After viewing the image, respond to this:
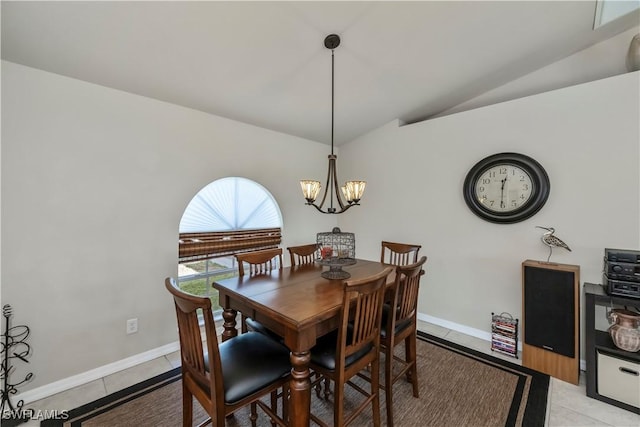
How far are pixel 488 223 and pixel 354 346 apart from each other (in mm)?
2316

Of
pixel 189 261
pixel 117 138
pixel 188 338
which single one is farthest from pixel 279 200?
→ pixel 188 338

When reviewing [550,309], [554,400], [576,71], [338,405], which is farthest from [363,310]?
[576,71]

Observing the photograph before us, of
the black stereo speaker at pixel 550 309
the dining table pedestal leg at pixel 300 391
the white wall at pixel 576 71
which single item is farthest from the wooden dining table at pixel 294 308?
the white wall at pixel 576 71

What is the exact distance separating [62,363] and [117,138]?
→ 1867mm

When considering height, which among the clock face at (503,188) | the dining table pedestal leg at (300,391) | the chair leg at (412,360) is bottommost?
the chair leg at (412,360)

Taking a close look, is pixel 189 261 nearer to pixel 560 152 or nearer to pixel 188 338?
pixel 188 338

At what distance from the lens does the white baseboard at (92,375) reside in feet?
6.47

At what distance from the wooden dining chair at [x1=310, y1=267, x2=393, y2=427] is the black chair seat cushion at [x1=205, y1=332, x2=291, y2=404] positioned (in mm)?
227

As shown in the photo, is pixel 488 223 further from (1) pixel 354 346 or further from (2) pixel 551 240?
(1) pixel 354 346

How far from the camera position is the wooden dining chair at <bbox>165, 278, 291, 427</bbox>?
1.26 m

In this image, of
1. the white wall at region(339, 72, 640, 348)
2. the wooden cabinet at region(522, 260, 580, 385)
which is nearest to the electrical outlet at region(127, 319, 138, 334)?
the white wall at region(339, 72, 640, 348)

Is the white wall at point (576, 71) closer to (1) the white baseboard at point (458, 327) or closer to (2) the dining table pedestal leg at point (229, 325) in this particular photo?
(1) the white baseboard at point (458, 327)

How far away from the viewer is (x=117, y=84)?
222 centimetres

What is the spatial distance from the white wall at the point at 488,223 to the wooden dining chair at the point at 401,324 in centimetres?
142
